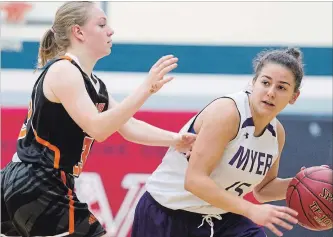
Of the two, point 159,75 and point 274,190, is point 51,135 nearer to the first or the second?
point 159,75

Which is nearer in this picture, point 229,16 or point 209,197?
point 209,197

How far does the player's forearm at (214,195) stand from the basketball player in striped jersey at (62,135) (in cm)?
38

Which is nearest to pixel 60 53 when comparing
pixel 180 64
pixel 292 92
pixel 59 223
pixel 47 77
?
pixel 47 77

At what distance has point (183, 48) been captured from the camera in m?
5.45

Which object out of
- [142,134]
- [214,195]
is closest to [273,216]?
[214,195]

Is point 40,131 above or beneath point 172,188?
above

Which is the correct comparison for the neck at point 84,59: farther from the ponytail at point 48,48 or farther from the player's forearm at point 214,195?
the player's forearm at point 214,195

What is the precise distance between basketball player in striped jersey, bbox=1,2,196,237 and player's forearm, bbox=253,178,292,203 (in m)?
0.90

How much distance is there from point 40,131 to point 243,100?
0.87 metres

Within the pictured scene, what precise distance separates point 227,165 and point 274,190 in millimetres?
479

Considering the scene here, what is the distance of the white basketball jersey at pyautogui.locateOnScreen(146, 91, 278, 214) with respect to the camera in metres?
3.18

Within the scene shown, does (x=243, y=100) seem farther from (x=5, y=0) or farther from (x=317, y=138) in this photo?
(x=5, y=0)

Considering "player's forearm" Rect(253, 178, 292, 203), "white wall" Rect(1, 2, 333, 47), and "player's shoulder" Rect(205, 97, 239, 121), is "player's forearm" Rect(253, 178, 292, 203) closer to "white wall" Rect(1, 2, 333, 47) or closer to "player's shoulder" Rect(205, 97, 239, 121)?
"player's shoulder" Rect(205, 97, 239, 121)

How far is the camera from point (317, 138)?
16.6ft
